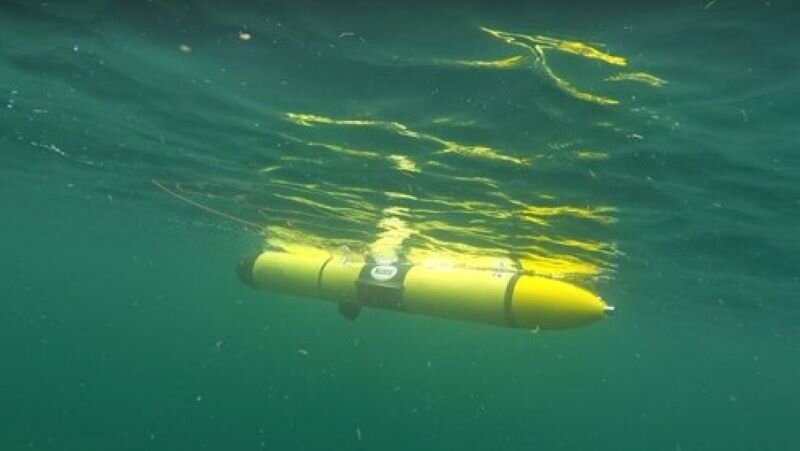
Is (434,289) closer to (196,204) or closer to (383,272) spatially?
(383,272)

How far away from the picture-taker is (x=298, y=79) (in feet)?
34.2

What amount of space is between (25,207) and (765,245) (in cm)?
3828

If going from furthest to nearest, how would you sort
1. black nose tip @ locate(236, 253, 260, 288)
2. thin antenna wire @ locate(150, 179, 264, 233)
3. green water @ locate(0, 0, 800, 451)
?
thin antenna wire @ locate(150, 179, 264, 233)
black nose tip @ locate(236, 253, 260, 288)
green water @ locate(0, 0, 800, 451)

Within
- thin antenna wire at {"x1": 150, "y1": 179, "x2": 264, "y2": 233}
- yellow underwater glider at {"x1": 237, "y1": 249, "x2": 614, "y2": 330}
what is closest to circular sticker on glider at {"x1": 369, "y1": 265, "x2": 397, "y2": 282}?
yellow underwater glider at {"x1": 237, "y1": 249, "x2": 614, "y2": 330}

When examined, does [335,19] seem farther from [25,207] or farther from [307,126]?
[25,207]

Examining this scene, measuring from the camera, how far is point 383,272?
14.4 metres

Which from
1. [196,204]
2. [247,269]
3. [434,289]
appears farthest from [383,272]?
[196,204]

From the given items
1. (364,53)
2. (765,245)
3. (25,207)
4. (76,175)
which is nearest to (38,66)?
(364,53)

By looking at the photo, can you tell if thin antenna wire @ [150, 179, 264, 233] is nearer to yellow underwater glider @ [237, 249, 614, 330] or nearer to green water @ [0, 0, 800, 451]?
green water @ [0, 0, 800, 451]

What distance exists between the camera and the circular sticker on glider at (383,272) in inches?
561

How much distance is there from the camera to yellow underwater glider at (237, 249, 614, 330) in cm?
1169

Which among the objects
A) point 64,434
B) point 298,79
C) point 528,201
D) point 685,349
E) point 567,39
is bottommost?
point 64,434

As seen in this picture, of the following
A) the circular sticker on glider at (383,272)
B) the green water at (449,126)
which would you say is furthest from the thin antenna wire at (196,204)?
the circular sticker on glider at (383,272)

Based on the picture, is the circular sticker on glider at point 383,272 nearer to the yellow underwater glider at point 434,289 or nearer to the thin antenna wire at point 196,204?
the yellow underwater glider at point 434,289
